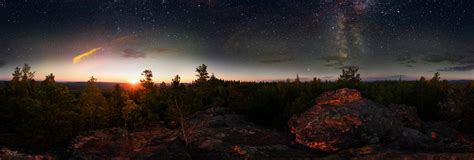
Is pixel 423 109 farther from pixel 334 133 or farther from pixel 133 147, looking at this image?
pixel 133 147

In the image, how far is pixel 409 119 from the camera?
18203 mm

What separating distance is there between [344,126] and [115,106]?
1513cm

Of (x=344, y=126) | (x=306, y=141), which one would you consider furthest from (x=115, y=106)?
(x=344, y=126)

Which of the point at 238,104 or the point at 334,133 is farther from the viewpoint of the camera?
the point at 238,104

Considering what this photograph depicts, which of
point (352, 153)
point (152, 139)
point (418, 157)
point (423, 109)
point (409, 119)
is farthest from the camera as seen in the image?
point (423, 109)

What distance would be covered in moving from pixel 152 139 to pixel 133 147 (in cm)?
172

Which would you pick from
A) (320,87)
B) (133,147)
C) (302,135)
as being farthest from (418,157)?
(320,87)

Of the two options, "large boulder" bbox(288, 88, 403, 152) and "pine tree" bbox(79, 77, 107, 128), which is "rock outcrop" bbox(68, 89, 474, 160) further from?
"pine tree" bbox(79, 77, 107, 128)

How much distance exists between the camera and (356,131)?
1322 centimetres

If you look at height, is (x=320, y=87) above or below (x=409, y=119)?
above

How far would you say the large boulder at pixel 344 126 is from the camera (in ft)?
42.6

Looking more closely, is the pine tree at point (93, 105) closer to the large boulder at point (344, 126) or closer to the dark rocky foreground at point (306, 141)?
the dark rocky foreground at point (306, 141)

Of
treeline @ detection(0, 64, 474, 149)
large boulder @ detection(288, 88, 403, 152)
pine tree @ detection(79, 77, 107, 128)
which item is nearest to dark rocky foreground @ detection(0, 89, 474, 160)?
large boulder @ detection(288, 88, 403, 152)

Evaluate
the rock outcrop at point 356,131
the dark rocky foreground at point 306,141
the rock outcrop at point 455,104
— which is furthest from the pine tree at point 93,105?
the rock outcrop at point 455,104
